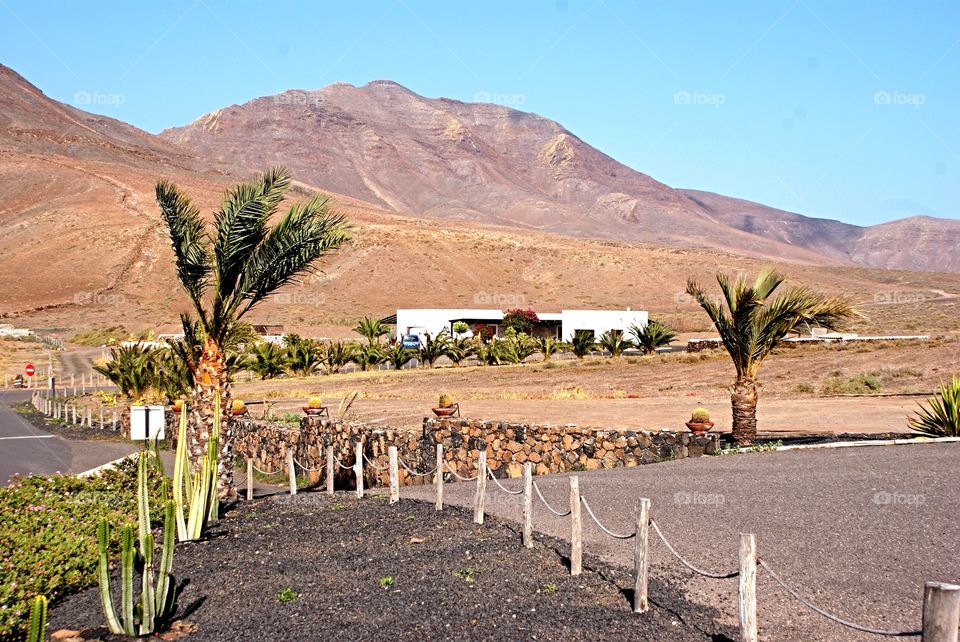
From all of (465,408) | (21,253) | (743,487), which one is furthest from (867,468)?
(21,253)

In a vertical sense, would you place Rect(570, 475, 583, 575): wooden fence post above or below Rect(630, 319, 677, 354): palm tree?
below

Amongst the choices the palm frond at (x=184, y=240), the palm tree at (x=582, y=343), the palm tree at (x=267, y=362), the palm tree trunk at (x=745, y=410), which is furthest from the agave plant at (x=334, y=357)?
the palm tree trunk at (x=745, y=410)

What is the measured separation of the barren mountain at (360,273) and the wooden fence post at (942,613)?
5898cm

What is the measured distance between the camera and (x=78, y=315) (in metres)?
80.2

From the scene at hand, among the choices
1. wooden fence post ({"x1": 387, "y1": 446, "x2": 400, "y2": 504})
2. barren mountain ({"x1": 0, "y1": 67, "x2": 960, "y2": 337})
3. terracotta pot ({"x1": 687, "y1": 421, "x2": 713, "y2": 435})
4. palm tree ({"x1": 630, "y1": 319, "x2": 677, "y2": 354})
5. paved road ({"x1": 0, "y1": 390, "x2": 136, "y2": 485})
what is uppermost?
barren mountain ({"x1": 0, "y1": 67, "x2": 960, "y2": 337})

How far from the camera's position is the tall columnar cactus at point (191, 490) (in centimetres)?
1103

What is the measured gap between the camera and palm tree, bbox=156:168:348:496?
13820 millimetres

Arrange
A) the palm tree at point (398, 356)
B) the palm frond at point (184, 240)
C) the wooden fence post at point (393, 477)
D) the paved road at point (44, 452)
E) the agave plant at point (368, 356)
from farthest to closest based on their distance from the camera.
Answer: the agave plant at point (368, 356)
the palm tree at point (398, 356)
the paved road at point (44, 452)
the palm frond at point (184, 240)
the wooden fence post at point (393, 477)

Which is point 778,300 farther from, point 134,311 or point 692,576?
point 134,311

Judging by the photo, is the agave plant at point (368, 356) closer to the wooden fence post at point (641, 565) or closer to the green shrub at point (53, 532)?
the green shrub at point (53, 532)

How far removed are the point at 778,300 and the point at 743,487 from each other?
4.70 m

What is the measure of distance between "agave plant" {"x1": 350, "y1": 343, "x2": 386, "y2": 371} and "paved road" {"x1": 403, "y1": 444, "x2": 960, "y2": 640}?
99.0 ft

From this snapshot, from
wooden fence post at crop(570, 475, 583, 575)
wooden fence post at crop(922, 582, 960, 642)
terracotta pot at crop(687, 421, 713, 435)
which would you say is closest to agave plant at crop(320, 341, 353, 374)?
terracotta pot at crop(687, 421, 713, 435)

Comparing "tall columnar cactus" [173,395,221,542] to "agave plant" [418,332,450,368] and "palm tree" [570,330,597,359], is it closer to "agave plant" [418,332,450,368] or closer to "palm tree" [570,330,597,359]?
"agave plant" [418,332,450,368]
